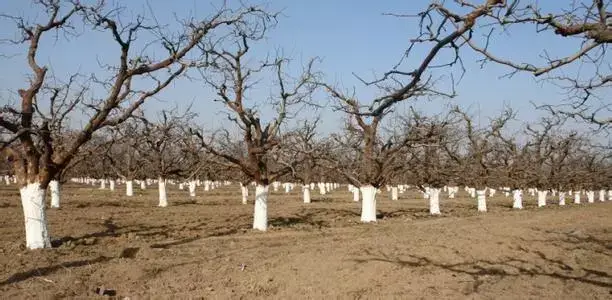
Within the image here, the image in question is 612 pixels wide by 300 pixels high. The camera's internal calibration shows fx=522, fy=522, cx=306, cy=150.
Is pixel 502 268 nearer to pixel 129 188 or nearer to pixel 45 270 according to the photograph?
pixel 45 270

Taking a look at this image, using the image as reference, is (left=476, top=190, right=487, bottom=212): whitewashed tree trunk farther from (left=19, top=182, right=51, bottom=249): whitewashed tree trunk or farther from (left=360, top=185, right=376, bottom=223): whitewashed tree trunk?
(left=19, top=182, right=51, bottom=249): whitewashed tree trunk

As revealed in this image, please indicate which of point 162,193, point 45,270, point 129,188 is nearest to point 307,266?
point 45,270

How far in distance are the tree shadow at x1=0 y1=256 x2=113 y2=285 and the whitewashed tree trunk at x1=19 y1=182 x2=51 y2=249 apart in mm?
1957

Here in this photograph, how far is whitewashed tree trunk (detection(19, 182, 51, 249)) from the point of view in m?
12.3

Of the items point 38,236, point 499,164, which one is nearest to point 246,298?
point 38,236

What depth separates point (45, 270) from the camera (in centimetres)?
986

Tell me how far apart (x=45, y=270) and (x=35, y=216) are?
115 inches

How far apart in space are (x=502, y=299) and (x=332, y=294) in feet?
8.15

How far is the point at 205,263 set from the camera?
10.9m

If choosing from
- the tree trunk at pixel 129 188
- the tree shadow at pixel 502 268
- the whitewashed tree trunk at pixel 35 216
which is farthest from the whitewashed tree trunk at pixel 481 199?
the whitewashed tree trunk at pixel 35 216

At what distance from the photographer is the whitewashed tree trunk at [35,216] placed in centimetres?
1229

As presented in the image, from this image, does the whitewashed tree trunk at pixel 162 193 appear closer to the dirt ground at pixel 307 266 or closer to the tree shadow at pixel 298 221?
the tree shadow at pixel 298 221

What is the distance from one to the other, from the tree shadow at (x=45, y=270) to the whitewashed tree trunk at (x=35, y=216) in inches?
77.1

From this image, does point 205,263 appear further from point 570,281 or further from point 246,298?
point 570,281
